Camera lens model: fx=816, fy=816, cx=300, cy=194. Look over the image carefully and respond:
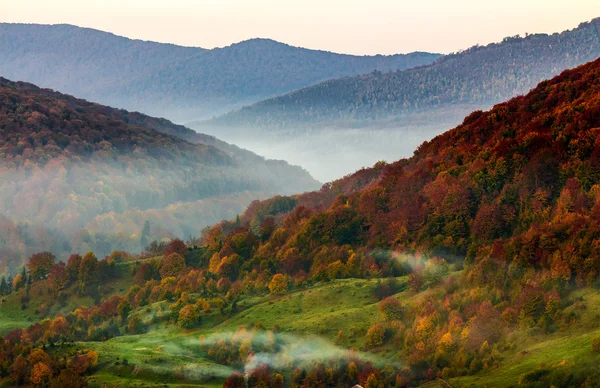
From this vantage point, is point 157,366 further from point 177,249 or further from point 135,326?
point 177,249

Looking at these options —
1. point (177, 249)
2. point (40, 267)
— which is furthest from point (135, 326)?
point (40, 267)

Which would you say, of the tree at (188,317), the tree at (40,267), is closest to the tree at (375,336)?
the tree at (188,317)

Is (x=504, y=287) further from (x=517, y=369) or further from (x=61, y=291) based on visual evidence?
(x=61, y=291)

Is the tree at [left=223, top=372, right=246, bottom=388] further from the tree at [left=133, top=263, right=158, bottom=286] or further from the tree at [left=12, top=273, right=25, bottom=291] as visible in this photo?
the tree at [left=12, top=273, right=25, bottom=291]

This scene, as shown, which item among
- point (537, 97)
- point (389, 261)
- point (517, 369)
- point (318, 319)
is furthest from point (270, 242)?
point (517, 369)

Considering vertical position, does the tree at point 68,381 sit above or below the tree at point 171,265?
below

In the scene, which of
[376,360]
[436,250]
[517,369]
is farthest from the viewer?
[436,250]

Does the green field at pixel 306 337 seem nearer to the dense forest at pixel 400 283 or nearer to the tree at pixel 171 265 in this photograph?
the dense forest at pixel 400 283
